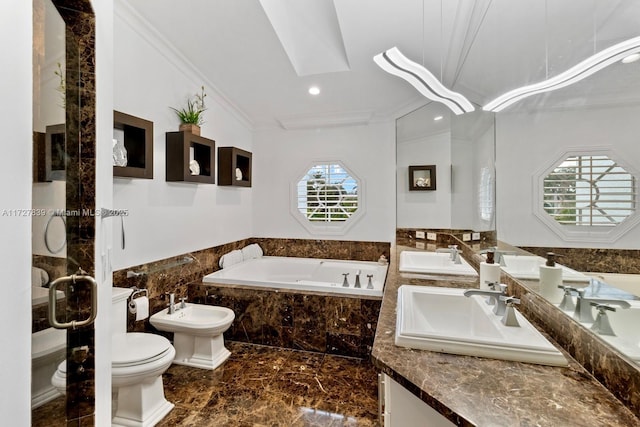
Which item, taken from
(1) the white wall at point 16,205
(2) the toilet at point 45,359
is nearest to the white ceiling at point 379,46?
(1) the white wall at point 16,205

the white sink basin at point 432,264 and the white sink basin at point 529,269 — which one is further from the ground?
the white sink basin at point 529,269

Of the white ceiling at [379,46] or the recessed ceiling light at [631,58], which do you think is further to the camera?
the white ceiling at [379,46]

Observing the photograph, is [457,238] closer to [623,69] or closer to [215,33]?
[623,69]

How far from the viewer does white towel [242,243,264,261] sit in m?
3.81

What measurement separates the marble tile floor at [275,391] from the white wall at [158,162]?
1.13 meters

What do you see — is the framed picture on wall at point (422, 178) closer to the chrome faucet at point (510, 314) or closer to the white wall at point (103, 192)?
the chrome faucet at point (510, 314)

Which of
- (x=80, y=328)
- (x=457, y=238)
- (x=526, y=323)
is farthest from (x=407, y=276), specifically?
(x=80, y=328)

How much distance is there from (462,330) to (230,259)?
9.14 feet

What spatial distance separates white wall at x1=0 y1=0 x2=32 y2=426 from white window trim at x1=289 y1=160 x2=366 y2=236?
341cm

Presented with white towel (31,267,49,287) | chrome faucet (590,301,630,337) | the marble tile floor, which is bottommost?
the marble tile floor

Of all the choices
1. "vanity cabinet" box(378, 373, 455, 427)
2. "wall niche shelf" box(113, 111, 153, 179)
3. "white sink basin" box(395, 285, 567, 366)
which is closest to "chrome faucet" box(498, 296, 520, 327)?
"white sink basin" box(395, 285, 567, 366)

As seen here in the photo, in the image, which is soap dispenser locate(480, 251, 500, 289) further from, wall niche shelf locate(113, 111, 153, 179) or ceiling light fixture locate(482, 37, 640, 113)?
wall niche shelf locate(113, 111, 153, 179)

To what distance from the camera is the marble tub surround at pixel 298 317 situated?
8.30 ft

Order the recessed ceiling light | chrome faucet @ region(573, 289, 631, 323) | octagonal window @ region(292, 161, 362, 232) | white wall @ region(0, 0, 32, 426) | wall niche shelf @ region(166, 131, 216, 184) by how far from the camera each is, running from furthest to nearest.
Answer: octagonal window @ region(292, 161, 362, 232)
wall niche shelf @ region(166, 131, 216, 184)
chrome faucet @ region(573, 289, 631, 323)
the recessed ceiling light
white wall @ region(0, 0, 32, 426)
